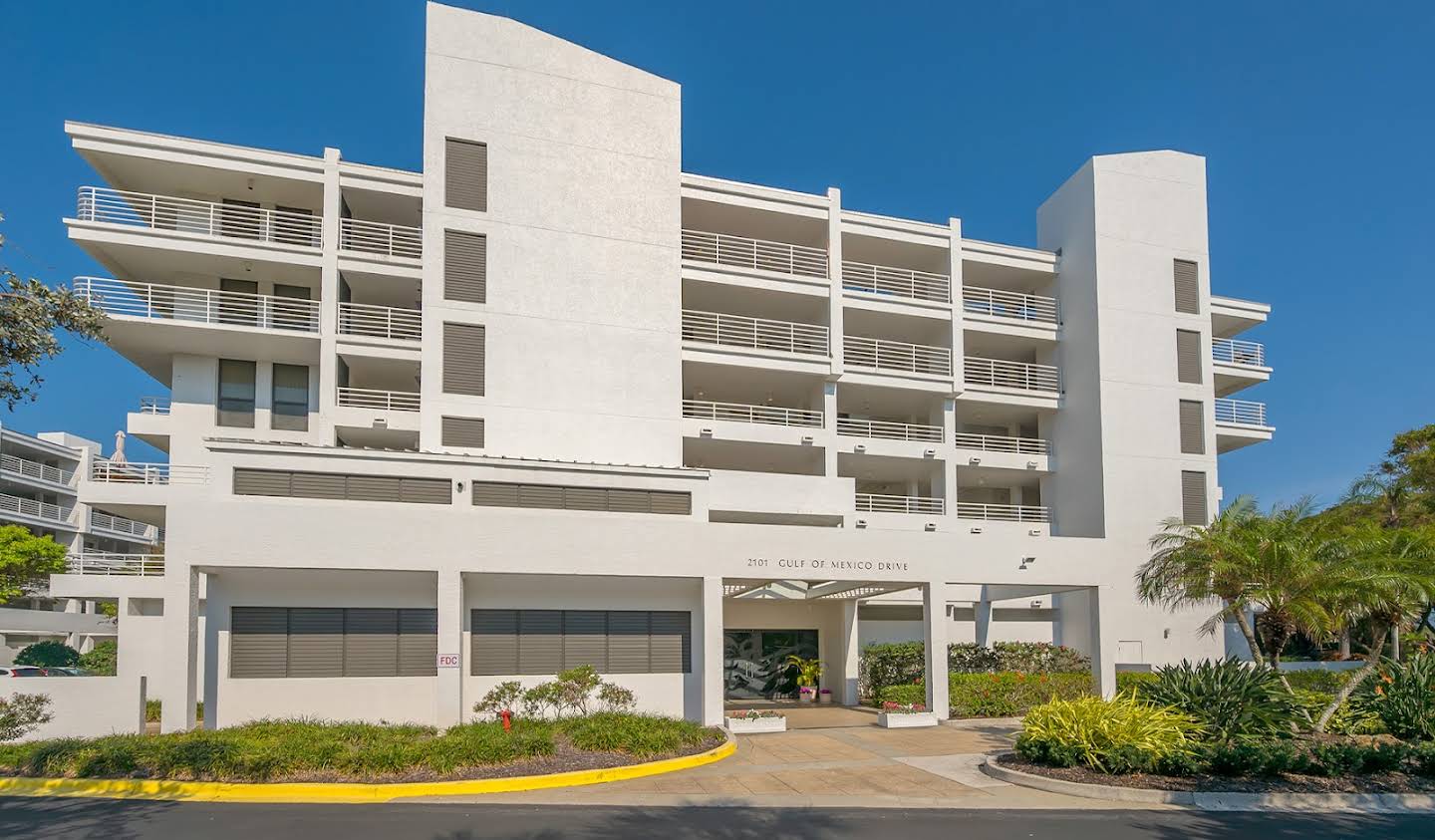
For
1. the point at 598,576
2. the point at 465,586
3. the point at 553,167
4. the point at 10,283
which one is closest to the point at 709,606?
the point at 598,576

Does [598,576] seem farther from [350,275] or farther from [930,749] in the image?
[350,275]

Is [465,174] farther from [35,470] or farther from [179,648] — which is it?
[35,470]

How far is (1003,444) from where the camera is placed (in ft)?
134

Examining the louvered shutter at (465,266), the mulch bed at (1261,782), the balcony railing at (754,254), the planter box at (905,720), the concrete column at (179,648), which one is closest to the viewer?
the mulch bed at (1261,782)

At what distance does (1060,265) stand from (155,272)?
32.4 meters

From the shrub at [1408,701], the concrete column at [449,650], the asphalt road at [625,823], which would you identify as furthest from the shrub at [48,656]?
the shrub at [1408,701]

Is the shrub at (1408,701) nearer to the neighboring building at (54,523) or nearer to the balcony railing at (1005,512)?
the balcony railing at (1005,512)

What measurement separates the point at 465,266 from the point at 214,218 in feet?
27.4

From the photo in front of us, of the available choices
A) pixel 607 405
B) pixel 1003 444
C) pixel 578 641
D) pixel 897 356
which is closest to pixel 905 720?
pixel 578 641

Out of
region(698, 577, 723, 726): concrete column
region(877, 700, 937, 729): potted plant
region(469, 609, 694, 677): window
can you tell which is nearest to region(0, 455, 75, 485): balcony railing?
region(469, 609, 694, 677): window

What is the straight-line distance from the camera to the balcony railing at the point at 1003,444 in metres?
39.1

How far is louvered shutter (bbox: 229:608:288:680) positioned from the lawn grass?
12.6ft

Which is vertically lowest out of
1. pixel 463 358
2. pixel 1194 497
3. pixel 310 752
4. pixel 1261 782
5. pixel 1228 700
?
pixel 1261 782

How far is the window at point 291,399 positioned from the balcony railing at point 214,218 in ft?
13.2
